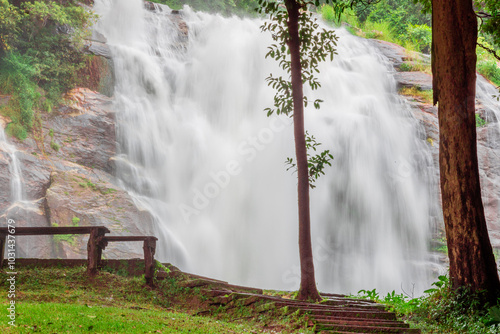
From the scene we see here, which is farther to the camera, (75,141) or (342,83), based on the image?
(342,83)

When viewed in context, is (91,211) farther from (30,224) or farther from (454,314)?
(454,314)

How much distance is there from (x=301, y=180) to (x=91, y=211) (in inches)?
344

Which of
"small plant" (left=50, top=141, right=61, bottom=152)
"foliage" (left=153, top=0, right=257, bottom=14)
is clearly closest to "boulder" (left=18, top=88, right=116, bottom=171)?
"small plant" (left=50, top=141, right=61, bottom=152)

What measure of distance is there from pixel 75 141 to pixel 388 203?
1340 cm

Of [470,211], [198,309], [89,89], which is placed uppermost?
Result: [89,89]

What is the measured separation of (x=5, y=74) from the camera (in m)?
18.8

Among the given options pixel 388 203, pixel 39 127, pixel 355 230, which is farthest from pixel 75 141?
pixel 388 203

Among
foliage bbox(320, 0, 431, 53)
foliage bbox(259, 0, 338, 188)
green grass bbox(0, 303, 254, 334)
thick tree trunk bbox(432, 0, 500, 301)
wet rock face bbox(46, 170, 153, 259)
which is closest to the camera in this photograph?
green grass bbox(0, 303, 254, 334)

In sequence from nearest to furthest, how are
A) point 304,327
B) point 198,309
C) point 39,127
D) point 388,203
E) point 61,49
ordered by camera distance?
point 304,327 < point 198,309 < point 39,127 < point 388,203 < point 61,49

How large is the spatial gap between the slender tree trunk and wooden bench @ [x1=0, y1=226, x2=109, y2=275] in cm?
429

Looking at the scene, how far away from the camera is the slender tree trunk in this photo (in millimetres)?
8664

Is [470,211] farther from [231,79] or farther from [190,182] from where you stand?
[231,79]

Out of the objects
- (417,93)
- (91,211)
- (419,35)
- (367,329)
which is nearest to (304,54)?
(367,329)

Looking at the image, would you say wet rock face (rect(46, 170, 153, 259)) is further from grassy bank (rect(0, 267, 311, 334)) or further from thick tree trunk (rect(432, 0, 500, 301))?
thick tree trunk (rect(432, 0, 500, 301))
